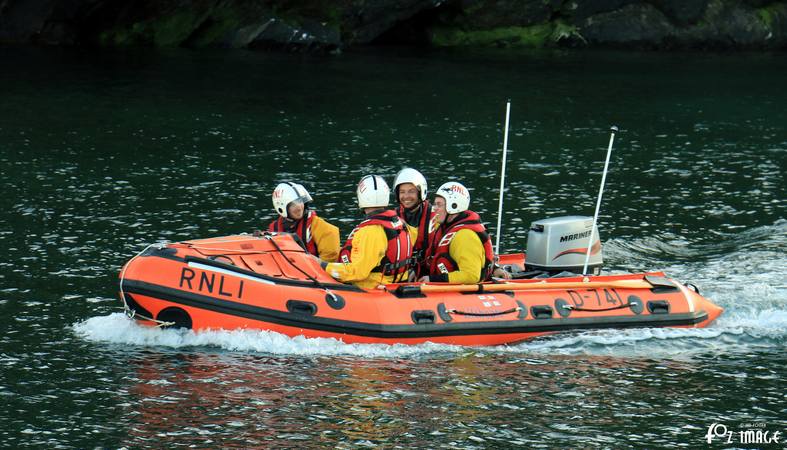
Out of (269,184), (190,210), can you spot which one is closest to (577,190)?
(269,184)

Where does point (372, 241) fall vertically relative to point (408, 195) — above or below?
Answer: below

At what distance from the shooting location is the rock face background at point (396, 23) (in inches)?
1460

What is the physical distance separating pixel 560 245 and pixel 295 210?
3.07 metres

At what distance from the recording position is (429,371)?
11.6 metres

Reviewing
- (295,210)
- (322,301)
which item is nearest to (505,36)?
(295,210)

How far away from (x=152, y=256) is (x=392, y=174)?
948 centimetres

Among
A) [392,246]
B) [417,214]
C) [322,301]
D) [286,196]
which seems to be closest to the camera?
[322,301]

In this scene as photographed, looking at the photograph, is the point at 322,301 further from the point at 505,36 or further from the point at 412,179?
the point at 505,36

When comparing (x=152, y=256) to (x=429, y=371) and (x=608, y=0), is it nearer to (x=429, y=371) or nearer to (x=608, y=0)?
(x=429, y=371)

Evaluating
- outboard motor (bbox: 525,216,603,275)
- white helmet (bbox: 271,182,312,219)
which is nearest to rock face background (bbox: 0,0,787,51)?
white helmet (bbox: 271,182,312,219)

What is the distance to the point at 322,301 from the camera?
12.0 meters

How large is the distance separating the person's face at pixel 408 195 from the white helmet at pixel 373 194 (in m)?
0.32

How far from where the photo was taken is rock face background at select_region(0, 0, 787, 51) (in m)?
37.1

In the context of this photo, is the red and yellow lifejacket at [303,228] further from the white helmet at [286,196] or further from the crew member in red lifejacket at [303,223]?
the white helmet at [286,196]
